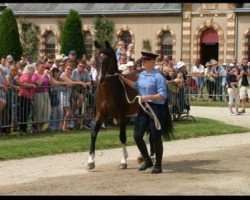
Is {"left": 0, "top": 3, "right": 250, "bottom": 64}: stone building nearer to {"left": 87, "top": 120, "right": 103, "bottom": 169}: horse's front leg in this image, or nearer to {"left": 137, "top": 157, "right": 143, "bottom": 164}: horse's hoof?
{"left": 137, "top": 157, "right": 143, "bottom": 164}: horse's hoof

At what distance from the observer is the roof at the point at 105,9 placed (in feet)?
176

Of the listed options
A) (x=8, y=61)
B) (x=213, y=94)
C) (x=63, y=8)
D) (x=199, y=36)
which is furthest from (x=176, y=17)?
(x=8, y=61)

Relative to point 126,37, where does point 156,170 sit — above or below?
below

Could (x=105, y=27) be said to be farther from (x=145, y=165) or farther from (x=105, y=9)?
(x=145, y=165)

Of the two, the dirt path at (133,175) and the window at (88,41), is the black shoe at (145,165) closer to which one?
the dirt path at (133,175)

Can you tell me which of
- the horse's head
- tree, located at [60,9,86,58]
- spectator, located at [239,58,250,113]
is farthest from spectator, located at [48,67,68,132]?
tree, located at [60,9,86,58]

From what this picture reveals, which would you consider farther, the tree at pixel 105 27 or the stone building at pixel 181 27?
the tree at pixel 105 27

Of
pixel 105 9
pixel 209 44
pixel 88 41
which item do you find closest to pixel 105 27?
pixel 105 9

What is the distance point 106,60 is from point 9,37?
101 feet

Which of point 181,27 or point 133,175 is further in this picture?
point 181,27

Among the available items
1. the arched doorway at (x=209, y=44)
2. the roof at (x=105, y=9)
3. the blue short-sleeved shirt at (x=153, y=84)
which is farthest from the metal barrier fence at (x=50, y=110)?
the roof at (x=105, y=9)

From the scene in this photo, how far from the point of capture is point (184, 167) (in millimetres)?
13977

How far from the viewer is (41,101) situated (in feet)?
64.2

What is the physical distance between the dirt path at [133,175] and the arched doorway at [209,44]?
119 ft
